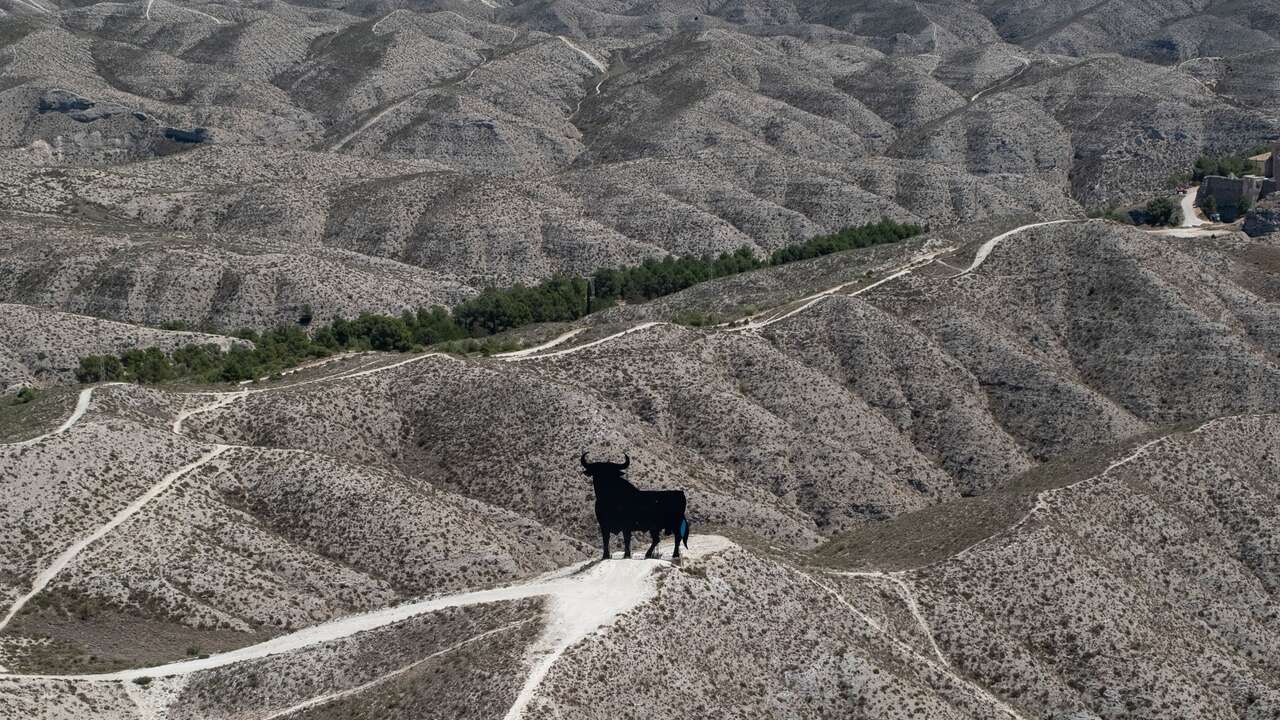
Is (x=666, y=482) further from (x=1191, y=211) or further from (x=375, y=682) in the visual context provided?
(x=1191, y=211)

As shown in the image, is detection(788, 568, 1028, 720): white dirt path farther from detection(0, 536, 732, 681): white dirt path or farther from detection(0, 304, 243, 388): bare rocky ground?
detection(0, 304, 243, 388): bare rocky ground

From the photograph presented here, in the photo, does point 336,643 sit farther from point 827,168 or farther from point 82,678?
point 827,168

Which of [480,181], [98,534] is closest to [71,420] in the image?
[98,534]

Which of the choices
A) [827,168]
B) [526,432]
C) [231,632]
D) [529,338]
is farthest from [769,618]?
[827,168]

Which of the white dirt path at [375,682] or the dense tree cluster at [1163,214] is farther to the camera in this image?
the dense tree cluster at [1163,214]

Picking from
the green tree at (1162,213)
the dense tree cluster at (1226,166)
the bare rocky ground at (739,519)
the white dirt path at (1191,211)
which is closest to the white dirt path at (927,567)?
the bare rocky ground at (739,519)

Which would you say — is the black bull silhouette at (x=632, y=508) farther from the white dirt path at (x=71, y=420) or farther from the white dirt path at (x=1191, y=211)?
the white dirt path at (x=1191, y=211)

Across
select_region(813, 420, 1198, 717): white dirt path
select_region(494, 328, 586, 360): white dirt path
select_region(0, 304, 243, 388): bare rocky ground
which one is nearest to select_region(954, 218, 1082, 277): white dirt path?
select_region(494, 328, 586, 360): white dirt path
